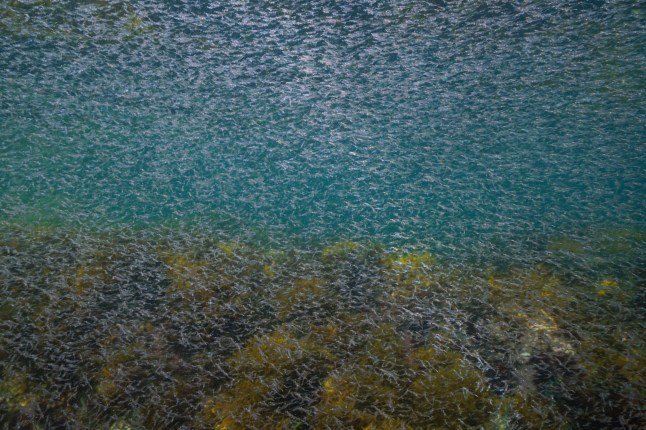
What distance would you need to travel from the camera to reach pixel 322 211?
78.6 inches

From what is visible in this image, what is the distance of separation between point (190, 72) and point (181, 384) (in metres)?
1.51

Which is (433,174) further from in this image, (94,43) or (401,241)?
(94,43)

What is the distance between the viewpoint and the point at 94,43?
2.46 meters

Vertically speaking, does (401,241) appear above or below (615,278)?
below

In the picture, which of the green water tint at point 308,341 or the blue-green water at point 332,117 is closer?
the green water tint at point 308,341

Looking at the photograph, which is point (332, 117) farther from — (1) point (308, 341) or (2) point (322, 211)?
(1) point (308, 341)

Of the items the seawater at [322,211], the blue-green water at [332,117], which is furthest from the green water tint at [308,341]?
the blue-green water at [332,117]

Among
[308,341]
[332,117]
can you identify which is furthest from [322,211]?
[308,341]

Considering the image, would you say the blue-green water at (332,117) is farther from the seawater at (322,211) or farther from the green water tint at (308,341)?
the green water tint at (308,341)

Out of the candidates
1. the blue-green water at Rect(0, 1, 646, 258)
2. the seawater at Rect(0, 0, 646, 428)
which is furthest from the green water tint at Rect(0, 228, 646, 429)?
the blue-green water at Rect(0, 1, 646, 258)

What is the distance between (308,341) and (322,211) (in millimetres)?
620

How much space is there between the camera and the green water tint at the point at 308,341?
1.32 meters

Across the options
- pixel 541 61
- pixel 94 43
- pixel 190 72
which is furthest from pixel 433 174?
pixel 94 43

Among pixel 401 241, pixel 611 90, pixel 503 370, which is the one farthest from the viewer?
pixel 611 90
